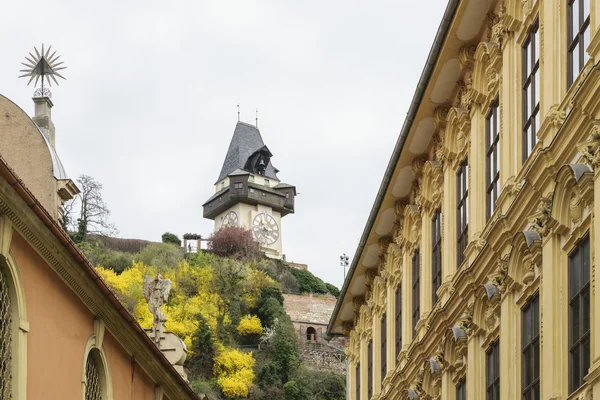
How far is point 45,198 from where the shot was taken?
21719 millimetres

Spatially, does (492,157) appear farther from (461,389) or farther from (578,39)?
(578,39)

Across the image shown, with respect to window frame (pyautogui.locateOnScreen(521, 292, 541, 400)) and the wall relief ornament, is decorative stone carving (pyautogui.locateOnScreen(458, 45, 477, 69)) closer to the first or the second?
the wall relief ornament

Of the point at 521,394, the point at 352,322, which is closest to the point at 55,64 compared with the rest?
the point at 521,394

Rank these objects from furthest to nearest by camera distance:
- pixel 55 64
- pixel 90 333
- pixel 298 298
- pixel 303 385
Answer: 1. pixel 298 298
2. pixel 303 385
3. pixel 55 64
4. pixel 90 333

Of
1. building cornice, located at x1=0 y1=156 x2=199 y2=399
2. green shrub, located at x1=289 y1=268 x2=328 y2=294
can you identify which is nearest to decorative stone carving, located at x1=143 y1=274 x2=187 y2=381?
building cornice, located at x1=0 y1=156 x2=199 y2=399

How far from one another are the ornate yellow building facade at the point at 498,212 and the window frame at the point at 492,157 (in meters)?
0.03

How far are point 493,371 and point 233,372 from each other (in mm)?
89621

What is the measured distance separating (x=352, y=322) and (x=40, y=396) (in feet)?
78.7

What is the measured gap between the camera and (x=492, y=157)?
74.6 feet

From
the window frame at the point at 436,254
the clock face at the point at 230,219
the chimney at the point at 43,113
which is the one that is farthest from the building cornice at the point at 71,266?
the clock face at the point at 230,219

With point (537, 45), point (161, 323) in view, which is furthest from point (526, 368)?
point (161, 323)

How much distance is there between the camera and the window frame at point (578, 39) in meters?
17.3

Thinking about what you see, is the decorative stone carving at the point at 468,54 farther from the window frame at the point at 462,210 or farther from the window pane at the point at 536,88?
the window pane at the point at 536,88

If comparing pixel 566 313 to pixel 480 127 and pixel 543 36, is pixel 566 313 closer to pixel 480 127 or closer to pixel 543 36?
pixel 543 36
